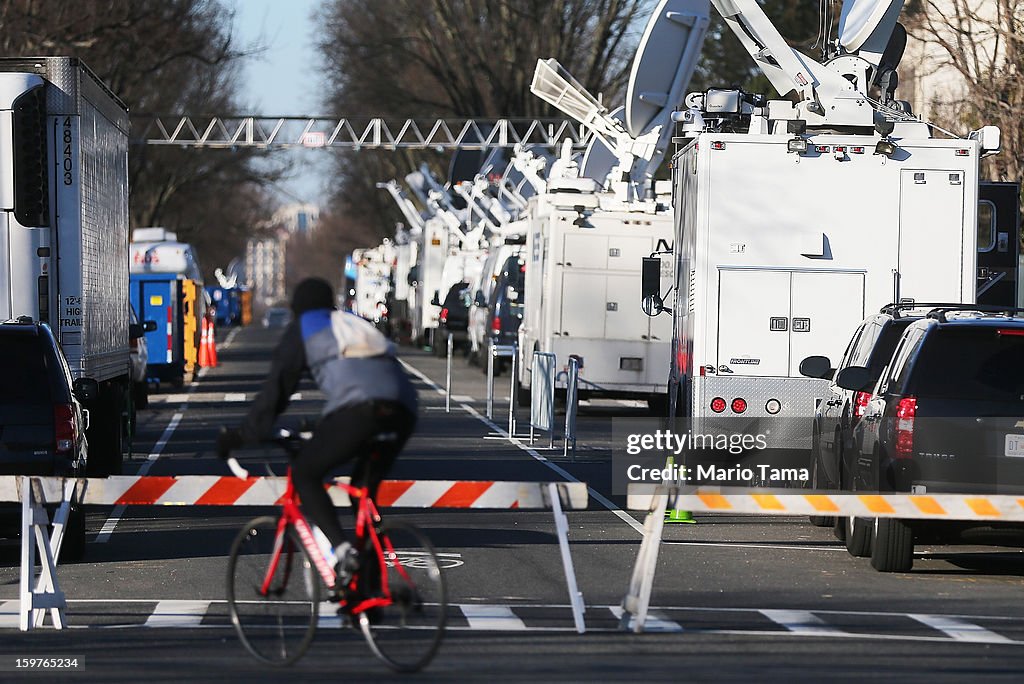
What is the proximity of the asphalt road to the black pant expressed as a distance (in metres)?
0.77

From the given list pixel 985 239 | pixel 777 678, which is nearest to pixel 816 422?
pixel 985 239

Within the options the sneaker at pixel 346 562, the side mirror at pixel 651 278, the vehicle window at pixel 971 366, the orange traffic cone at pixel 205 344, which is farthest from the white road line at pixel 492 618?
the orange traffic cone at pixel 205 344

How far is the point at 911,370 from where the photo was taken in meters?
12.6

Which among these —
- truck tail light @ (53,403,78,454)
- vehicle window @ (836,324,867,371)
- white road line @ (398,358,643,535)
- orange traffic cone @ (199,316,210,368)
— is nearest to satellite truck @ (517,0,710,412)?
white road line @ (398,358,643,535)

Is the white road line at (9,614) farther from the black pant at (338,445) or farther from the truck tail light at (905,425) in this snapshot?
the truck tail light at (905,425)

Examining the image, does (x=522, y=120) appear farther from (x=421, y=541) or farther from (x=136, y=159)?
(x=421, y=541)

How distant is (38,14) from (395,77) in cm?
3121

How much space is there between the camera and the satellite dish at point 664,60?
21672 mm

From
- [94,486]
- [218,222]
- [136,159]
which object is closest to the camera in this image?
[94,486]

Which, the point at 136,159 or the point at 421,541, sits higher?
the point at 136,159

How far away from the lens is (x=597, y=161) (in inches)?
1261

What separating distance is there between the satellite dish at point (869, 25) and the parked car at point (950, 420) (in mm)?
6176

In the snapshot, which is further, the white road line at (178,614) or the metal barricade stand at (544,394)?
the metal barricade stand at (544,394)

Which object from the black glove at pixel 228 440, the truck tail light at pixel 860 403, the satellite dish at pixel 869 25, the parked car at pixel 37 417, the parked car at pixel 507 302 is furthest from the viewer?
the parked car at pixel 507 302
